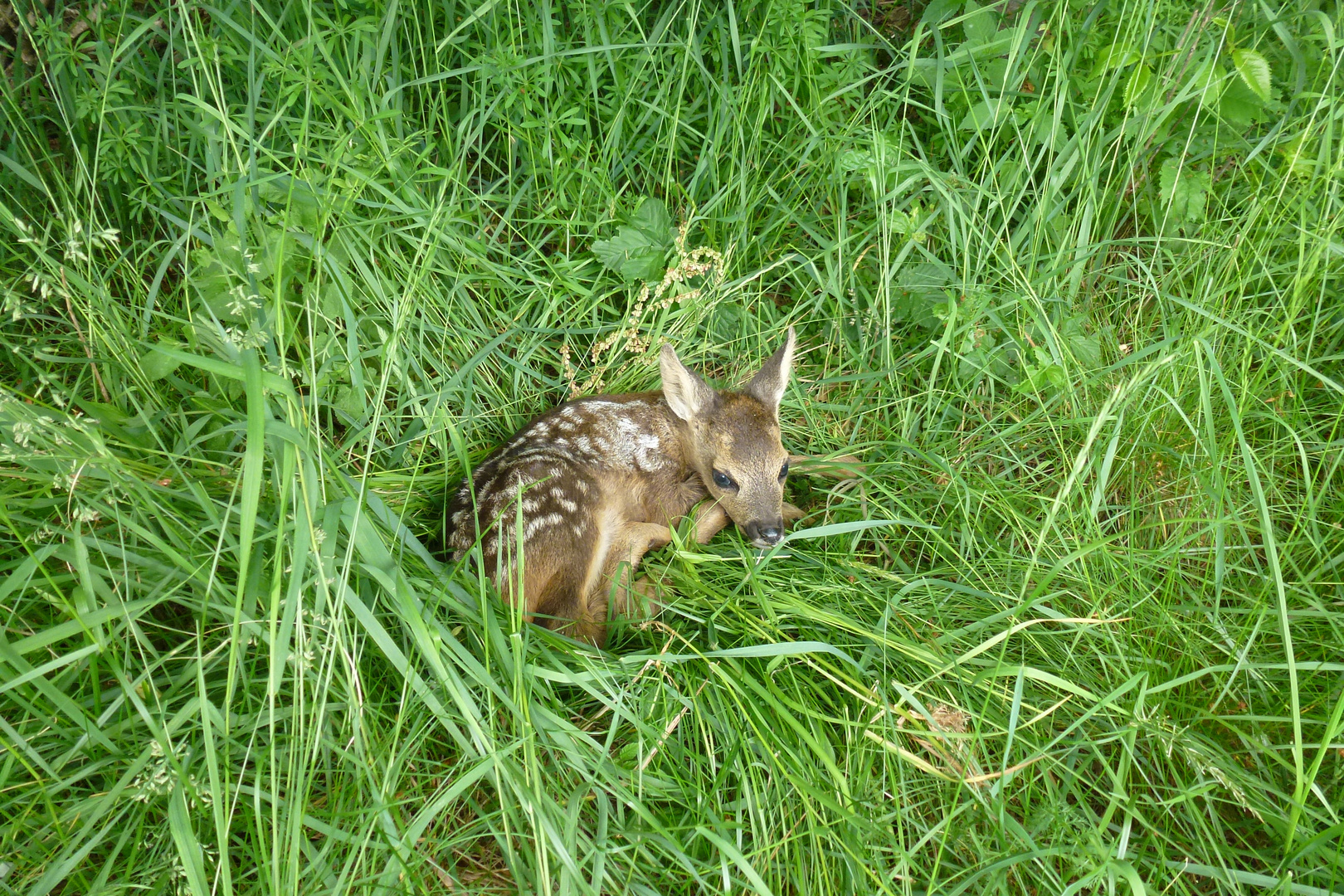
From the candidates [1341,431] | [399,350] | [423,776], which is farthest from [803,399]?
[423,776]

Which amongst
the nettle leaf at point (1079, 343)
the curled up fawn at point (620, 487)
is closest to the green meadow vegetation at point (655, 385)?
Result: the nettle leaf at point (1079, 343)

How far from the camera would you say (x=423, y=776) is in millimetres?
2070

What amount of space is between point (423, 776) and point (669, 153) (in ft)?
7.54

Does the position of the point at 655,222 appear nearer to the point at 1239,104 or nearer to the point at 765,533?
the point at 765,533

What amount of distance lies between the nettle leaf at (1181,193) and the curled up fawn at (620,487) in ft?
4.39

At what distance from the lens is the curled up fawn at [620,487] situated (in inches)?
108

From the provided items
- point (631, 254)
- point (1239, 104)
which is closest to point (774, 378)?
point (631, 254)

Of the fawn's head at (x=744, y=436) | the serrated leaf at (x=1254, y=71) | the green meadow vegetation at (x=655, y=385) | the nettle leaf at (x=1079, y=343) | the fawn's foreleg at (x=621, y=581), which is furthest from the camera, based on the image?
the fawn's head at (x=744, y=436)

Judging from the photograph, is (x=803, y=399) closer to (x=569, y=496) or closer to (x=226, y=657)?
(x=569, y=496)

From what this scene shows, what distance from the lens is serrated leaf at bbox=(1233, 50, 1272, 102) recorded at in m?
2.85

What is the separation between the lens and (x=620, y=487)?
130 inches

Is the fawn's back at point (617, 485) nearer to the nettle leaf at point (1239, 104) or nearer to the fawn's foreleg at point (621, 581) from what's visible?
the fawn's foreleg at point (621, 581)

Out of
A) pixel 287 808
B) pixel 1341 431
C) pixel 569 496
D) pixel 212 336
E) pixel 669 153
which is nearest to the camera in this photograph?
pixel 287 808

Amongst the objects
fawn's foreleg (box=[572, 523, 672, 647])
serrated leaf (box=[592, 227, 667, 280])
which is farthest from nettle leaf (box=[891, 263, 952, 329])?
fawn's foreleg (box=[572, 523, 672, 647])
